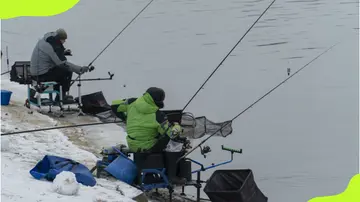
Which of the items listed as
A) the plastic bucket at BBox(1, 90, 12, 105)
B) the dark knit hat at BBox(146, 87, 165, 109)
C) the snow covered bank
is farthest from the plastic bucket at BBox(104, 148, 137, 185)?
the plastic bucket at BBox(1, 90, 12, 105)

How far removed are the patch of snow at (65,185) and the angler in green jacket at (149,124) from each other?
877mm

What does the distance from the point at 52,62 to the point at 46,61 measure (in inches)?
2.9

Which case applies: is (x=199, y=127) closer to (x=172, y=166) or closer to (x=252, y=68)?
(x=172, y=166)

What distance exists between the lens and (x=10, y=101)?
310 inches

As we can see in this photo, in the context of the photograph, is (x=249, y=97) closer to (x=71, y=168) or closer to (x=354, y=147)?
(x=354, y=147)

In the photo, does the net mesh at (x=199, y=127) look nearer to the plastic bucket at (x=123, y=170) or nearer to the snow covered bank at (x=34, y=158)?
the snow covered bank at (x=34, y=158)

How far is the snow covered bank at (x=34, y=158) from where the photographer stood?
13.5 ft

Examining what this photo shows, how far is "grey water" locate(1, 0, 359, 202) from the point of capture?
21.8 feet

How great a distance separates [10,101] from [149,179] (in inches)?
142

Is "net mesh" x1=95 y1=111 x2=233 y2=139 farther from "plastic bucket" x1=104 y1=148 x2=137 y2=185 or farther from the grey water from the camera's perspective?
"plastic bucket" x1=104 y1=148 x2=137 y2=185

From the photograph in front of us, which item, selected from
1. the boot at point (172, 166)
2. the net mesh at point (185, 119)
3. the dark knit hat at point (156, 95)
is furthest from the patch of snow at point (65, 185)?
the net mesh at point (185, 119)

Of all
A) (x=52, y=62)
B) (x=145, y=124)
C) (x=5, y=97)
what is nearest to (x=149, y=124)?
(x=145, y=124)

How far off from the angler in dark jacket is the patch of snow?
311 cm

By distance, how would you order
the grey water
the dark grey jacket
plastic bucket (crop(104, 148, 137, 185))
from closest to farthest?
plastic bucket (crop(104, 148, 137, 185)) < the grey water < the dark grey jacket
